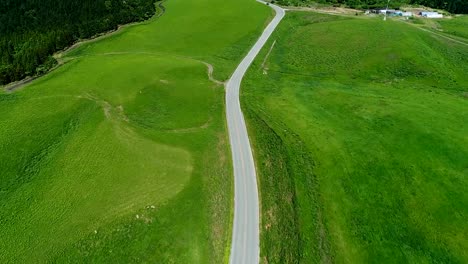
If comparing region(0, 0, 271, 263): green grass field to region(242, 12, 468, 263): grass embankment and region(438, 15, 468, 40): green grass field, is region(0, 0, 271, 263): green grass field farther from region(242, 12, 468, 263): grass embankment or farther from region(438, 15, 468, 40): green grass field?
region(438, 15, 468, 40): green grass field

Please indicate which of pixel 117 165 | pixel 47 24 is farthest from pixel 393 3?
pixel 117 165

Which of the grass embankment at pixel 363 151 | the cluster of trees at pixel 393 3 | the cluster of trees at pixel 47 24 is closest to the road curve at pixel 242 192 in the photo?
the grass embankment at pixel 363 151

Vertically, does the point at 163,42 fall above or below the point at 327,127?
above

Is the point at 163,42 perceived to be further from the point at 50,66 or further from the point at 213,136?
the point at 213,136

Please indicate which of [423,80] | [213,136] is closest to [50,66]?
[213,136]

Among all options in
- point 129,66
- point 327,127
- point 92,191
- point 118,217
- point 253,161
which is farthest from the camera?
point 129,66

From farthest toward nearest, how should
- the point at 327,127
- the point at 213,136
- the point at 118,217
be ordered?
Result: 1. the point at 327,127
2. the point at 213,136
3. the point at 118,217

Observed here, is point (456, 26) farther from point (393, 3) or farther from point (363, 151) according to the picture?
point (363, 151)
